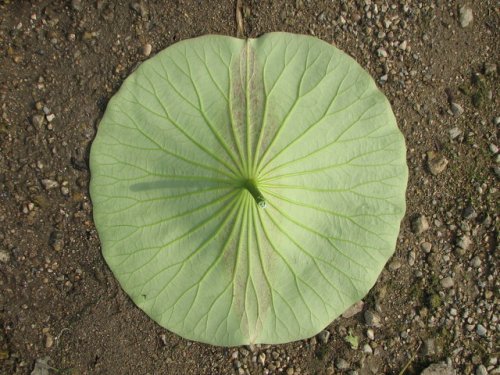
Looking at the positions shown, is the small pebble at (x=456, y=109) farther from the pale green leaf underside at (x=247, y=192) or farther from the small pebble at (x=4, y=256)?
the small pebble at (x=4, y=256)

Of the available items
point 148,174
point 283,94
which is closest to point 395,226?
point 283,94

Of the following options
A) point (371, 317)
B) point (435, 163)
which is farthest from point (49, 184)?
point (435, 163)

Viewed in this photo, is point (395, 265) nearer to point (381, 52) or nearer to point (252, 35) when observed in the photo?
point (381, 52)

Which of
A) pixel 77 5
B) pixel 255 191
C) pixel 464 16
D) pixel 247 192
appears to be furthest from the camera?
pixel 464 16

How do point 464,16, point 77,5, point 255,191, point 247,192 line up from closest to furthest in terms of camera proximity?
point 255,191 < point 247,192 < point 77,5 < point 464,16

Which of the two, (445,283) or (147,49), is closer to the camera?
(147,49)

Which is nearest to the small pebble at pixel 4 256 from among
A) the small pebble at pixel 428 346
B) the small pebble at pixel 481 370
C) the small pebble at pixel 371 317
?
the small pebble at pixel 371 317

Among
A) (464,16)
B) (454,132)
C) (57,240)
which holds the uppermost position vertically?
(464,16)
